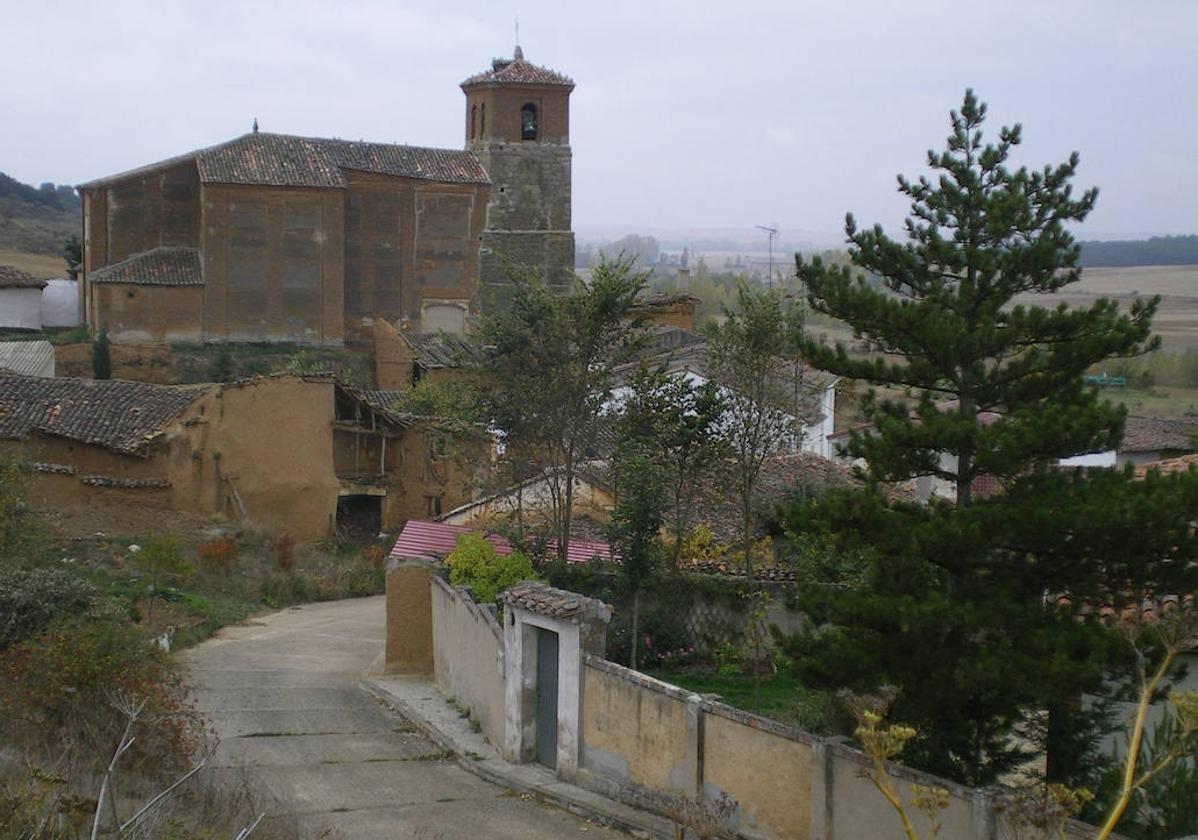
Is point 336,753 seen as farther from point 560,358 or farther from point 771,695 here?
point 560,358

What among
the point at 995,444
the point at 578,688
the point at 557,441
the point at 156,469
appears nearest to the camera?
the point at 995,444

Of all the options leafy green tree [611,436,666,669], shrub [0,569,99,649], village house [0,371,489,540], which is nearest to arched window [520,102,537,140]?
village house [0,371,489,540]

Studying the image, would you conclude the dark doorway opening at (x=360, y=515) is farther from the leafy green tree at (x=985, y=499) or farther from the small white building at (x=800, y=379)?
the leafy green tree at (x=985, y=499)

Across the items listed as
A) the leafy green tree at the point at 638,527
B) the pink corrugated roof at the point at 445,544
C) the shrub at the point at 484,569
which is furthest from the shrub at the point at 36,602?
the leafy green tree at the point at 638,527

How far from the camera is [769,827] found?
12961mm

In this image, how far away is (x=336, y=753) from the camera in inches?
647

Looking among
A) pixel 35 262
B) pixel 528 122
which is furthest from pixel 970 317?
pixel 35 262

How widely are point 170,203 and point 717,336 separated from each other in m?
30.4

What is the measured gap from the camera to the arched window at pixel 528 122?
54281mm

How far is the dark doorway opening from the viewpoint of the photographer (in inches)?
1334

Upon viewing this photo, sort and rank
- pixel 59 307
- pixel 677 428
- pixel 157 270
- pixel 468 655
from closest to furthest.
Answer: pixel 468 655 < pixel 677 428 < pixel 157 270 < pixel 59 307

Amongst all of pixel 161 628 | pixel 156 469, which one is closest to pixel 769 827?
pixel 161 628

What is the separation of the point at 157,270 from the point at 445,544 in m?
27.8

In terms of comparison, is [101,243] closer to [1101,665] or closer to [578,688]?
[578,688]
